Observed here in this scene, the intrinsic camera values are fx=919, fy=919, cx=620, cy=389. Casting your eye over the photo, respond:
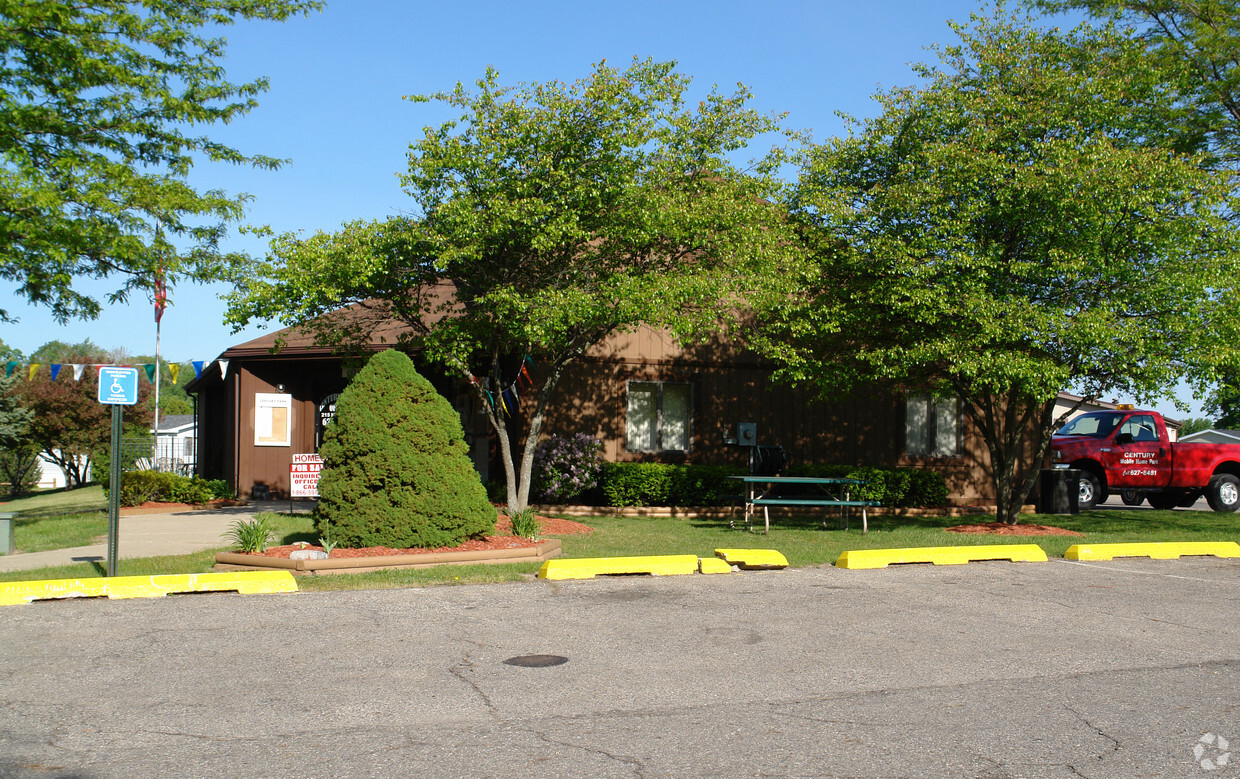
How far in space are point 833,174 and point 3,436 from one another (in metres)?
29.0

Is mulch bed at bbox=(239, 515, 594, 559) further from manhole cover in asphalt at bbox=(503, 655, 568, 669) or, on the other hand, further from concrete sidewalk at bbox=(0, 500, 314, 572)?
manhole cover in asphalt at bbox=(503, 655, 568, 669)

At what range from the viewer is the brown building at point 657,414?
19031mm

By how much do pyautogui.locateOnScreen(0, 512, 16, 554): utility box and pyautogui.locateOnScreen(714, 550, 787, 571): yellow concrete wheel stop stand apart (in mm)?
9492

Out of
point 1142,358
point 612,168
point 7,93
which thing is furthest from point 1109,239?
point 7,93

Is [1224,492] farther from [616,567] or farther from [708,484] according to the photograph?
[616,567]

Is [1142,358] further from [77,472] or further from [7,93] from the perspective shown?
[77,472]

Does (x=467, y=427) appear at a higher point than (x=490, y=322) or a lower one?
lower

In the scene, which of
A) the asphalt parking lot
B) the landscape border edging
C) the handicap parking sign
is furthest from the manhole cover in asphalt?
the handicap parking sign

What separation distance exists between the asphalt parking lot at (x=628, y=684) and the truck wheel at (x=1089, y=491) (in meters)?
12.6

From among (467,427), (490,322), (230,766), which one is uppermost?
(490,322)

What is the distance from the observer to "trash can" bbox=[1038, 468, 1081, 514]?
18.8 metres

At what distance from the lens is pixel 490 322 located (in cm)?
1373

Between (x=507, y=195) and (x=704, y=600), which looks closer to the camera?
→ (x=704, y=600)

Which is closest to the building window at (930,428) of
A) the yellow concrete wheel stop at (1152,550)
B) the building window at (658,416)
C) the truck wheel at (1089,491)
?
the truck wheel at (1089,491)
